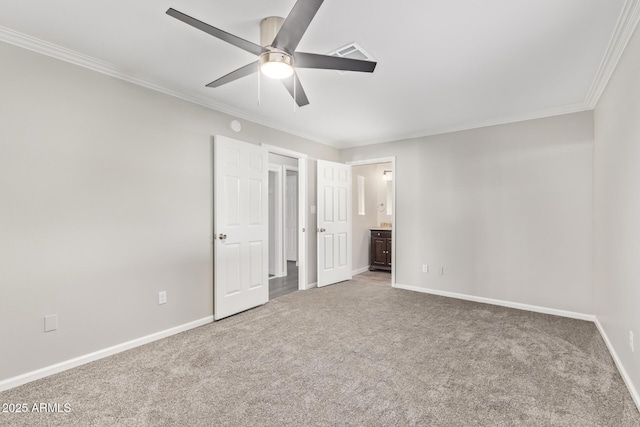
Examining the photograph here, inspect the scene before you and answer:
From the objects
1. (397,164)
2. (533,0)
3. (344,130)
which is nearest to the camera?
(533,0)

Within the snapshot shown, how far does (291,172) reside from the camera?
6703 millimetres

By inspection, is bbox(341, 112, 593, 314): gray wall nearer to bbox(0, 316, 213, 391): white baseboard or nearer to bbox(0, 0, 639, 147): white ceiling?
bbox(0, 0, 639, 147): white ceiling

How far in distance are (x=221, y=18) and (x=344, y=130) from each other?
9.42 feet

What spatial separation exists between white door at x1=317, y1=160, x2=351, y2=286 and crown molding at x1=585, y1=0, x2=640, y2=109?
132 inches

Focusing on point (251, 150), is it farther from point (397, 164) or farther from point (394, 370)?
point (394, 370)

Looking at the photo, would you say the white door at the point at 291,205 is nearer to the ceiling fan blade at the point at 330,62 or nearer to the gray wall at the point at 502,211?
the gray wall at the point at 502,211

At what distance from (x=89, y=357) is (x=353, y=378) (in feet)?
7.10

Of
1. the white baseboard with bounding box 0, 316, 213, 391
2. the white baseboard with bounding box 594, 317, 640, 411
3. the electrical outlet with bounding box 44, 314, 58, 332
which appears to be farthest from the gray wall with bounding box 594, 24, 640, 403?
the electrical outlet with bounding box 44, 314, 58, 332

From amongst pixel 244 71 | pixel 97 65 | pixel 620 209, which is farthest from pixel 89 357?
pixel 620 209

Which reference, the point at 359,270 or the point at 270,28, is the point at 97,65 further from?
the point at 359,270

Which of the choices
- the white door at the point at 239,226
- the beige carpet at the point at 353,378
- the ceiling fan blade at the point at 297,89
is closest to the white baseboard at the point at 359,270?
the white door at the point at 239,226

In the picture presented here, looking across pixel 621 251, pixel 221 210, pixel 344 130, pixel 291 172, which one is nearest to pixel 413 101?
pixel 344 130

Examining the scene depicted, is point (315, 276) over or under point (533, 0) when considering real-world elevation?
under

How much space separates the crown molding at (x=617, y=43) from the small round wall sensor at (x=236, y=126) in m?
3.45
